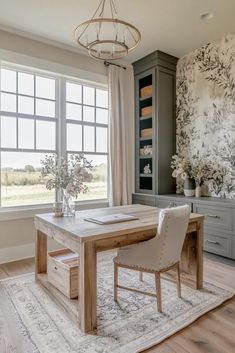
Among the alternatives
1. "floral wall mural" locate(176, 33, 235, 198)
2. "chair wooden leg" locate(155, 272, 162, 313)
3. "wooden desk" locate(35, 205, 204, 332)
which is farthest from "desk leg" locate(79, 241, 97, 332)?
"floral wall mural" locate(176, 33, 235, 198)

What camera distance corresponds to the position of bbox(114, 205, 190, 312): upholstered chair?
206 centimetres

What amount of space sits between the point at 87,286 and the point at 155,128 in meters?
2.99

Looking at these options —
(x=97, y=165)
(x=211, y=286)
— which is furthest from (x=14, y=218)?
(x=211, y=286)

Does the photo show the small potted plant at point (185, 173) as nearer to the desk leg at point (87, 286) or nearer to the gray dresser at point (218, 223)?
the gray dresser at point (218, 223)

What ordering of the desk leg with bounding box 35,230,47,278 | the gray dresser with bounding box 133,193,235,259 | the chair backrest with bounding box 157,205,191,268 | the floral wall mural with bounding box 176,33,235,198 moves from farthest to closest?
the floral wall mural with bounding box 176,33,235,198, the gray dresser with bounding box 133,193,235,259, the desk leg with bounding box 35,230,47,278, the chair backrest with bounding box 157,205,191,268

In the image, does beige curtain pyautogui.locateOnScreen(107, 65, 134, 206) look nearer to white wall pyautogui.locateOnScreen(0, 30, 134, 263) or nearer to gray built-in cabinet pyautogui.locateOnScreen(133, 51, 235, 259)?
gray built-in cabinet pyautogui.locateOnScreen(133, 51, 235, 259)

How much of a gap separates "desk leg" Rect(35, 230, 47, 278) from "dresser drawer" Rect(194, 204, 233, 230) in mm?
2096

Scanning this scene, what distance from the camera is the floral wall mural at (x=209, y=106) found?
3670 millimetres

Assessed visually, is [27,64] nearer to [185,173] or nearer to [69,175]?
[69,175]

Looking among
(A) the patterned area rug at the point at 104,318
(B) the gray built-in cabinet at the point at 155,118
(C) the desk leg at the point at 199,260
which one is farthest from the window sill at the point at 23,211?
(C) the desk leg at the point at 199,260

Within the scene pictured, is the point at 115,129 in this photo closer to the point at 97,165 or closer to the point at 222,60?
the point at 97,165

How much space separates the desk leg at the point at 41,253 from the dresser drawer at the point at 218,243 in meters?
2.10

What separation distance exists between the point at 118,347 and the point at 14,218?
2280mm

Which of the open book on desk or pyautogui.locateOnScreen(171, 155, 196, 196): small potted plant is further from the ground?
pyautogui.locateOnScreen(171, 155, 196, 196): small potted plant
